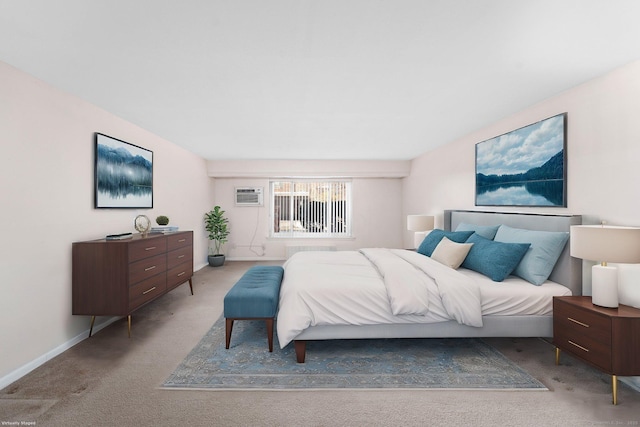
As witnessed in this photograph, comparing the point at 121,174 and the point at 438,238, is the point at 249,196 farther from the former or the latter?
the point at 438,238

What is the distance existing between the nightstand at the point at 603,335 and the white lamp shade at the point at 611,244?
0.37 m

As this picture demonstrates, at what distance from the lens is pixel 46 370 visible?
2498 millimetres

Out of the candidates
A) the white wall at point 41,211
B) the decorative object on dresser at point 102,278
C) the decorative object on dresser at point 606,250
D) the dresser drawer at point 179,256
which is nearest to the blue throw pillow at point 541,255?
the decorative object on dresser at point 606,250

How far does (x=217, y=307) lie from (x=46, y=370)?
1.78 m

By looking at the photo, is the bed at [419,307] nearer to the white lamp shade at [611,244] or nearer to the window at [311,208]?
the white lamp shade at [611,244]

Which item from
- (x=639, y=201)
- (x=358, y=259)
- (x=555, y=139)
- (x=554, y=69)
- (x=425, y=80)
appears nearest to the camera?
(x=639, y=201)

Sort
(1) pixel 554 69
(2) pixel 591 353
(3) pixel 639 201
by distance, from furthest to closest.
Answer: (1) pixel 554 69, (3) pixel 639 201, (2) pixel 591 353

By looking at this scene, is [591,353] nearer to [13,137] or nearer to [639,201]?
[639,201]

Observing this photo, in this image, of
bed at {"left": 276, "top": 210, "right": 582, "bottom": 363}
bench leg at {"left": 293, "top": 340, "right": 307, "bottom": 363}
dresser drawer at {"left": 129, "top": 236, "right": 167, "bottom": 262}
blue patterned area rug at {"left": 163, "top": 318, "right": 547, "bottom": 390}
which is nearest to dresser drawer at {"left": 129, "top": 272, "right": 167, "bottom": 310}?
dresser drawer at {"left": 129, "top": 236, "right": 167, "bottom": 262}

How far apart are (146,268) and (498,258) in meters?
3.57

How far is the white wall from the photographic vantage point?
236cm

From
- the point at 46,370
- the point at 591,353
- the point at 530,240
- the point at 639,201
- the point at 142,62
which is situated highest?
the point at 142,62

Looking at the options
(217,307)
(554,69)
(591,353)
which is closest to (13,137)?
(217,307)

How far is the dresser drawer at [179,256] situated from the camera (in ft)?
13.1
